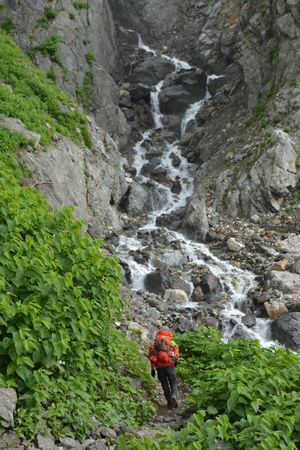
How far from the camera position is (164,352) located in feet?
29.6

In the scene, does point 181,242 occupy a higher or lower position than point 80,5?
lower

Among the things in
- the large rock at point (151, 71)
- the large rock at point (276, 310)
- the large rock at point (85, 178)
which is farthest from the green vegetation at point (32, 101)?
the large rock at point (151, 71)

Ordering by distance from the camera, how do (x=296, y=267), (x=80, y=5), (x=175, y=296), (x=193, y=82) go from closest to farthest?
(x=175, y=296)
(x=296, y=267)
(x=80, y=5)
(x=193, y=82)

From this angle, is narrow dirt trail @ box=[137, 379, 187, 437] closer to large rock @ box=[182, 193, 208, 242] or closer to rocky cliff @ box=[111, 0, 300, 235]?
large rock @ box=[182, 193, 208, 242]

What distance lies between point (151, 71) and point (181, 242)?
23.9m

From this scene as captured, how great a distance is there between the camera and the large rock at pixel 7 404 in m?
4.88

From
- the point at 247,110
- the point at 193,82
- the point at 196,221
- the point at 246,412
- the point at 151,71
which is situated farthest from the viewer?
the point at 151,71

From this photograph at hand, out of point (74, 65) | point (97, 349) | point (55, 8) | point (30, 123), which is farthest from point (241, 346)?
point (55, 8)

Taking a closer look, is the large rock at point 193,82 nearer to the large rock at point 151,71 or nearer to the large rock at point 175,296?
the large rock at point 151,71

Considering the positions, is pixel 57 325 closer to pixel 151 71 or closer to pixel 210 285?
pixel 210 285

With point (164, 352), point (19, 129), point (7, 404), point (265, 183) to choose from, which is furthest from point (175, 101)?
point (7, 404)

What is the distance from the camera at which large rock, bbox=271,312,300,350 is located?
52.1ft

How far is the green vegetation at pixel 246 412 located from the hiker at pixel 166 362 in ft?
4.39

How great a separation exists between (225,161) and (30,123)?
47.0 feet
